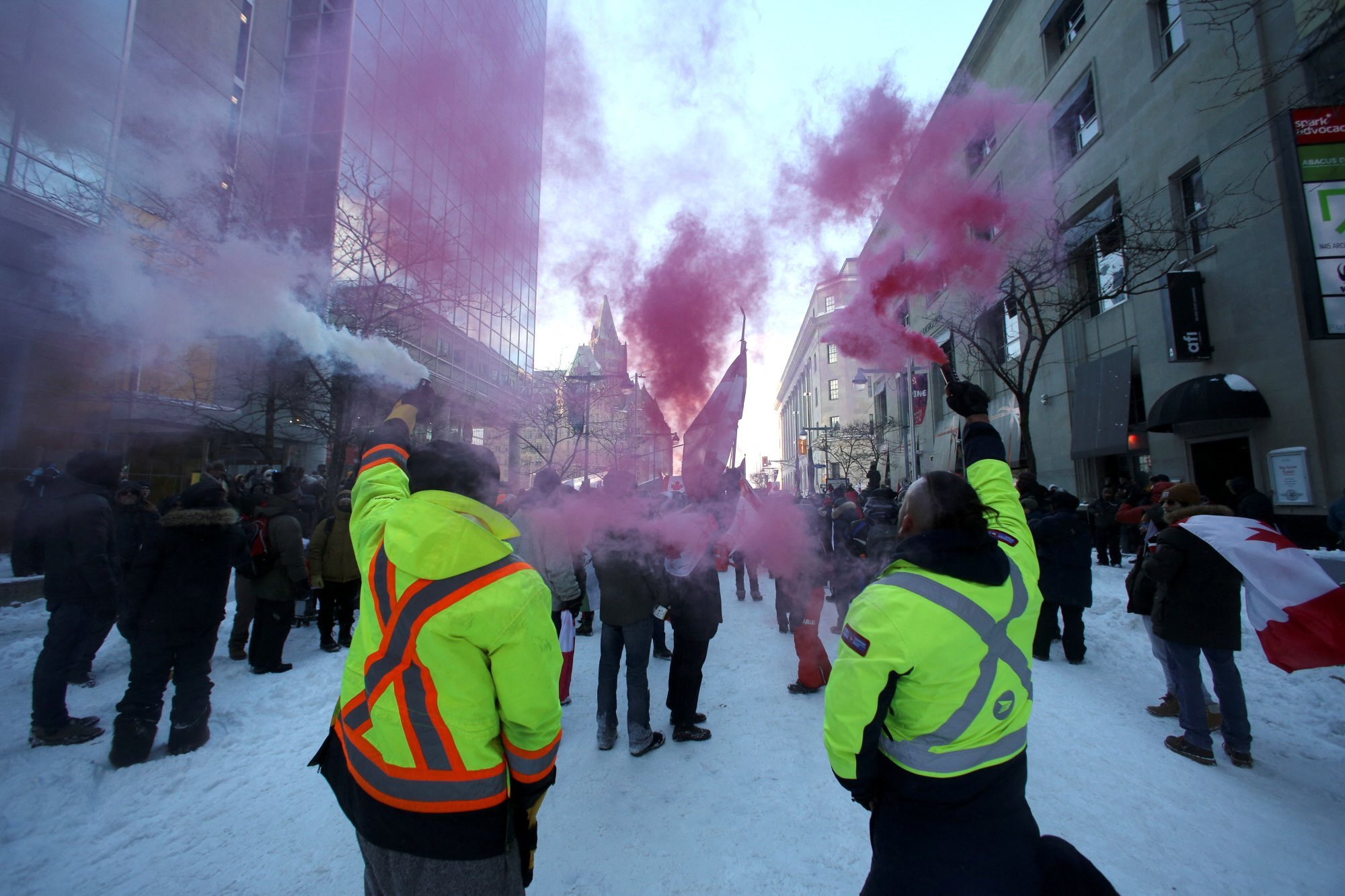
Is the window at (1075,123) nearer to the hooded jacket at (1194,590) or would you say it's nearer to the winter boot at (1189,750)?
the hooded jacket at (1194,590)

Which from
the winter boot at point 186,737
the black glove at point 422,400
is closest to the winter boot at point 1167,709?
the black glove at point 422,400

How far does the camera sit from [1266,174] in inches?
397

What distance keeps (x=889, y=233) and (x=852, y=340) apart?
310 centimetres

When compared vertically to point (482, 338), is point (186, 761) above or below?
below

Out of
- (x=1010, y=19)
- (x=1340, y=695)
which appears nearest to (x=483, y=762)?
(x=1340, y=695)

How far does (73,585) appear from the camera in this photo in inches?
175

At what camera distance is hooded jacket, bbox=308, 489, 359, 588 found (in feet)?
20.6

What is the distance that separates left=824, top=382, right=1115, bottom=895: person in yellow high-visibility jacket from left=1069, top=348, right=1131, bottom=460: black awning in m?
14.9

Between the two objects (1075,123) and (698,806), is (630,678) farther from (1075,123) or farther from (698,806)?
(1075,123)

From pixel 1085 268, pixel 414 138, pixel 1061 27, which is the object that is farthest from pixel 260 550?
pixel 1061 27

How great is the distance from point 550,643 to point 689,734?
306 centimetres

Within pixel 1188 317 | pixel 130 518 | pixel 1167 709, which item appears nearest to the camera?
pixel 1167 709

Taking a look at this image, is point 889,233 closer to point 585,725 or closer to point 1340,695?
point 1340,695

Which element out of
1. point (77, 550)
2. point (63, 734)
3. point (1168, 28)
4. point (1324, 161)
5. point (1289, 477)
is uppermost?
point (1168, 28)
